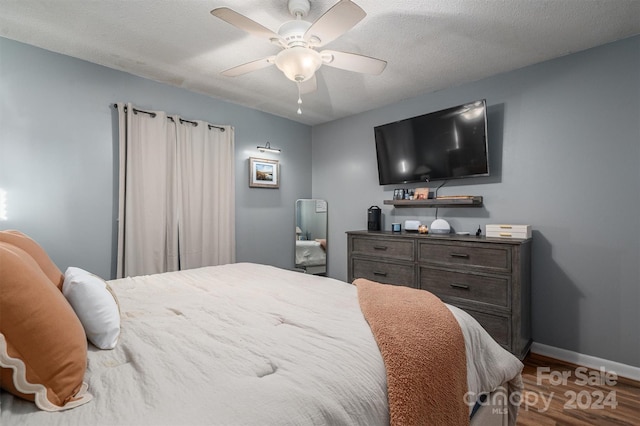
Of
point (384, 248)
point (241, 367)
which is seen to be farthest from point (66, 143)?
point (384, 248)

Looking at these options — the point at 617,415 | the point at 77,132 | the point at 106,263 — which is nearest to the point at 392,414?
the point at 617,415

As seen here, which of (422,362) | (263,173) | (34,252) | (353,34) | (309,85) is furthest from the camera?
(263,173)

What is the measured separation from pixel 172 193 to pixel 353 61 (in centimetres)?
225

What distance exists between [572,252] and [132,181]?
13.0ft

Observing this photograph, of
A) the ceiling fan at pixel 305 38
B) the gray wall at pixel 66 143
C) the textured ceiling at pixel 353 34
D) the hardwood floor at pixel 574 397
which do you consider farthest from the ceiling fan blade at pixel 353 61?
the hardwood floor at pixel 574 397

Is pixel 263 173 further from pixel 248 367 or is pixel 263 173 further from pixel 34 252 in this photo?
pixel 248 367

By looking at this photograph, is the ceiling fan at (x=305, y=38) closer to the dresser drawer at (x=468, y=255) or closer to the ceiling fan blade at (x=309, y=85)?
the ceiling fan blade at (x=309, y=85)

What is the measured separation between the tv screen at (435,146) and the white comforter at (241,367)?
6.58 ft

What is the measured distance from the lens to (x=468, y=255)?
103 inches

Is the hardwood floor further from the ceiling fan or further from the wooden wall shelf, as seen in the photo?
the ceiling fan

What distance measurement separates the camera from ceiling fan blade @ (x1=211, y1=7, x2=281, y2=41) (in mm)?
1537

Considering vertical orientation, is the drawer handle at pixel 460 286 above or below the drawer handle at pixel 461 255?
below

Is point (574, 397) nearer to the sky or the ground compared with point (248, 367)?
nearer to the ground

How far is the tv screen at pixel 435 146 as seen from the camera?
288cm
